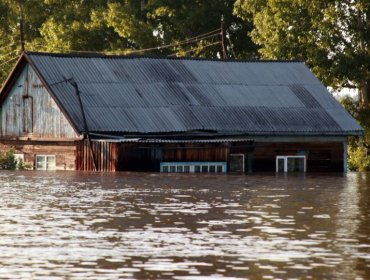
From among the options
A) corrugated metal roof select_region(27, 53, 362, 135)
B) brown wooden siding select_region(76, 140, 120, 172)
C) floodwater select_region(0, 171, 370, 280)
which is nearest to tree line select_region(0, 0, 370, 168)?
corrugated metal roof select_region(27, 53, 362, 135)

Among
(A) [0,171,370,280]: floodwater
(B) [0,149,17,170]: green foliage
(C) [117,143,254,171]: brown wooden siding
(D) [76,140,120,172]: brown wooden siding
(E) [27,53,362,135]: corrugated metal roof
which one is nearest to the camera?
(A) [0,171,370,280]: floodwater

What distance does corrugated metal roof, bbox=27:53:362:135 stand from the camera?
58.3 meters

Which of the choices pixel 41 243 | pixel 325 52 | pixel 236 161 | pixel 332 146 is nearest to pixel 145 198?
pixel 41 243

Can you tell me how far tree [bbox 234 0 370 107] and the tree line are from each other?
57 mm

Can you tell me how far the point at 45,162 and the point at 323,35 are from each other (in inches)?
764

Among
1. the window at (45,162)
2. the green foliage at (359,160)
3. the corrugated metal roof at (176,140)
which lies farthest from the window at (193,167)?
the green foliage at (359,160)

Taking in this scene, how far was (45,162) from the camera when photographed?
6091 cm

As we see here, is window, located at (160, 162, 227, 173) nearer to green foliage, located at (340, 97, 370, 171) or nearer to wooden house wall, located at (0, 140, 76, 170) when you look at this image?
wooden house wall, located at (0, 140, 76, 170)

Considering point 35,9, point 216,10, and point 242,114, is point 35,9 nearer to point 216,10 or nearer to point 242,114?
point 216,10

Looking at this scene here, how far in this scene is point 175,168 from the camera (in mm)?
56344

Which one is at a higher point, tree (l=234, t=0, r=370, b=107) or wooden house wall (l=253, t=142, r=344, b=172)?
tree (l=234, t=0, r=370, b=107)

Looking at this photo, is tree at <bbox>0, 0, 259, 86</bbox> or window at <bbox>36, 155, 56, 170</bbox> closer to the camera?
window at <bbox>36, 155, 56, 170</bbox>

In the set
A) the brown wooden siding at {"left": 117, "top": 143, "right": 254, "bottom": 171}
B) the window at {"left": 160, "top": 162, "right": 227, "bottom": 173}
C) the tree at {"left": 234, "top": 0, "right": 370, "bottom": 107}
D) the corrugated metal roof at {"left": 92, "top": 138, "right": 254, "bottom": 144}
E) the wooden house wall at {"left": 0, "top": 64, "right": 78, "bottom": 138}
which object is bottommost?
the window at {"left": 160, "top": 162, "right": 227, "bottom": 173}

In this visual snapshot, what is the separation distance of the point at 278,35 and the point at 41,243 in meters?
51.3
